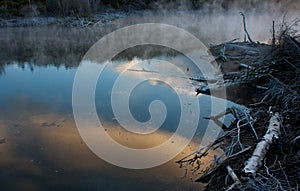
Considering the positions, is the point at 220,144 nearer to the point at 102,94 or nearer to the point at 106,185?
the point at 106,185

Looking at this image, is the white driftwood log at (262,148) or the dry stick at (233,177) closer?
the dry stick at (233,177)

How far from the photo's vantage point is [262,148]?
394 cm

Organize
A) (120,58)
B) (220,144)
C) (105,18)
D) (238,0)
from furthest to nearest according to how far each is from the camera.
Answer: (238,0)
(105,18)
(120,58)
(220,144)

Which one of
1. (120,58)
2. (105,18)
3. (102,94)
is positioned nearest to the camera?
(102,94)

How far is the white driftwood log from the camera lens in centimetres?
362

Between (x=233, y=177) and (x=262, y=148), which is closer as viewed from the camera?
(x=233, y=177)

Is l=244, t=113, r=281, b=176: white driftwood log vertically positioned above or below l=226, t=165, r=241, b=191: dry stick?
above

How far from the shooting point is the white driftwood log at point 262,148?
362 centimetres

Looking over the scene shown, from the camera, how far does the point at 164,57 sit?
996 centimetres

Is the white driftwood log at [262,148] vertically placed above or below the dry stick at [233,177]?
above

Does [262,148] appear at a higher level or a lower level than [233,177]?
higher

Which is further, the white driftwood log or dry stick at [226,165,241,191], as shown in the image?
the white driftwood log

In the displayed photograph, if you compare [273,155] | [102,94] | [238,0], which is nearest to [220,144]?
[273,155]

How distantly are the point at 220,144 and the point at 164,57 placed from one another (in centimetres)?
560
